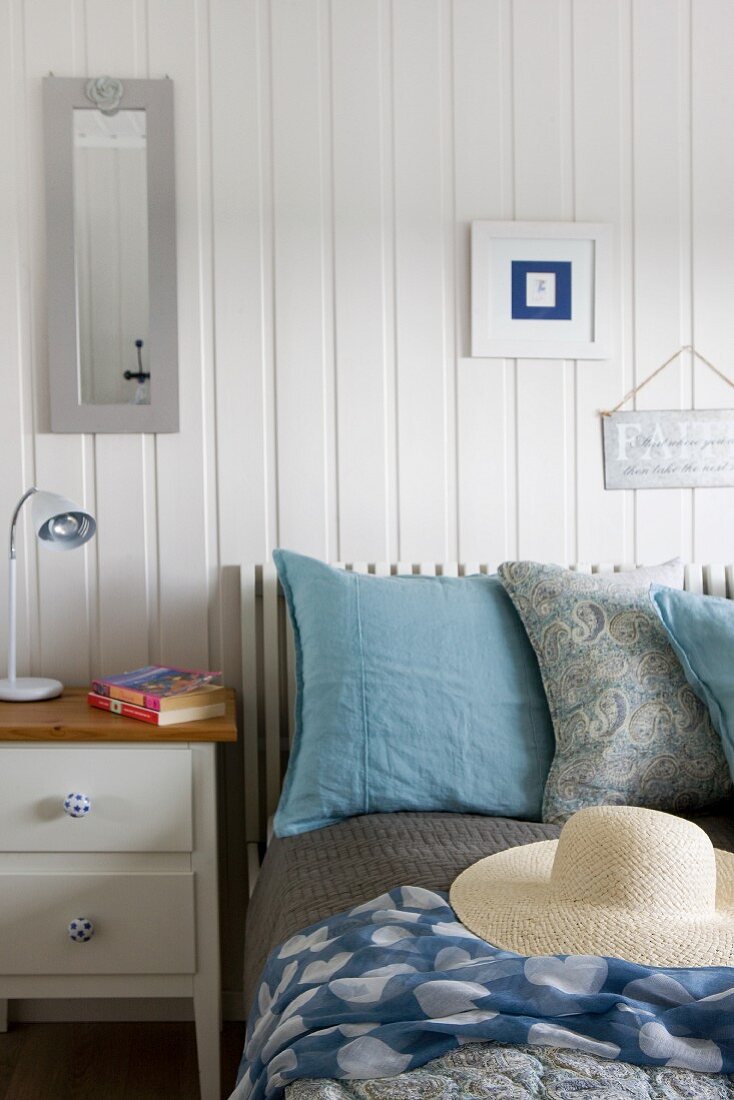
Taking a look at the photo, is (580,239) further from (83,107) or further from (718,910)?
(718,910)

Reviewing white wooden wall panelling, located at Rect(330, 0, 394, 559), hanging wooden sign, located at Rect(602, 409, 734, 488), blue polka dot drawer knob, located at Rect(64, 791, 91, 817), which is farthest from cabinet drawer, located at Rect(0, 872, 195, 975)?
hanging wooden sign, located at Rect(602, 409, 734, 488)

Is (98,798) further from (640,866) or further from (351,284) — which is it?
(351,284)

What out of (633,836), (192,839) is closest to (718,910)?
(633,836)

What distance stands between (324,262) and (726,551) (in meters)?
1.11

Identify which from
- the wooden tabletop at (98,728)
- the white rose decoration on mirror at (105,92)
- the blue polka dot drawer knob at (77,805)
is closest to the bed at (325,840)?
the wooden tabletop at (98,728)

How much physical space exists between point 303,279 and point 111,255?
1.36ft

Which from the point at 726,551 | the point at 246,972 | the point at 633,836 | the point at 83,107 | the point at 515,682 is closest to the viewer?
the point at 633,836

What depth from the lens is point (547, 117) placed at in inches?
84.5

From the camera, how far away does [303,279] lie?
6.94 ft

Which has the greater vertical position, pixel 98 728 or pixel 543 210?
pixel 543 210

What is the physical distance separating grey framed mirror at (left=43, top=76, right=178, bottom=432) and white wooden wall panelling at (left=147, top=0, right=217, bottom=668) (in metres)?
0.03

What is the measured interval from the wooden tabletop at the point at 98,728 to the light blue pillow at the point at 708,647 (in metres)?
0.78

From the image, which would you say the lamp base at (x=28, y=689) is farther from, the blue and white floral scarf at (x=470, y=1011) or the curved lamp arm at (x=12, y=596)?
the blue and white floral scarf at (x=470, y=1011)

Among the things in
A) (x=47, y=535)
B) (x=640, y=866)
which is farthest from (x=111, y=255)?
(x=640, y=866)
